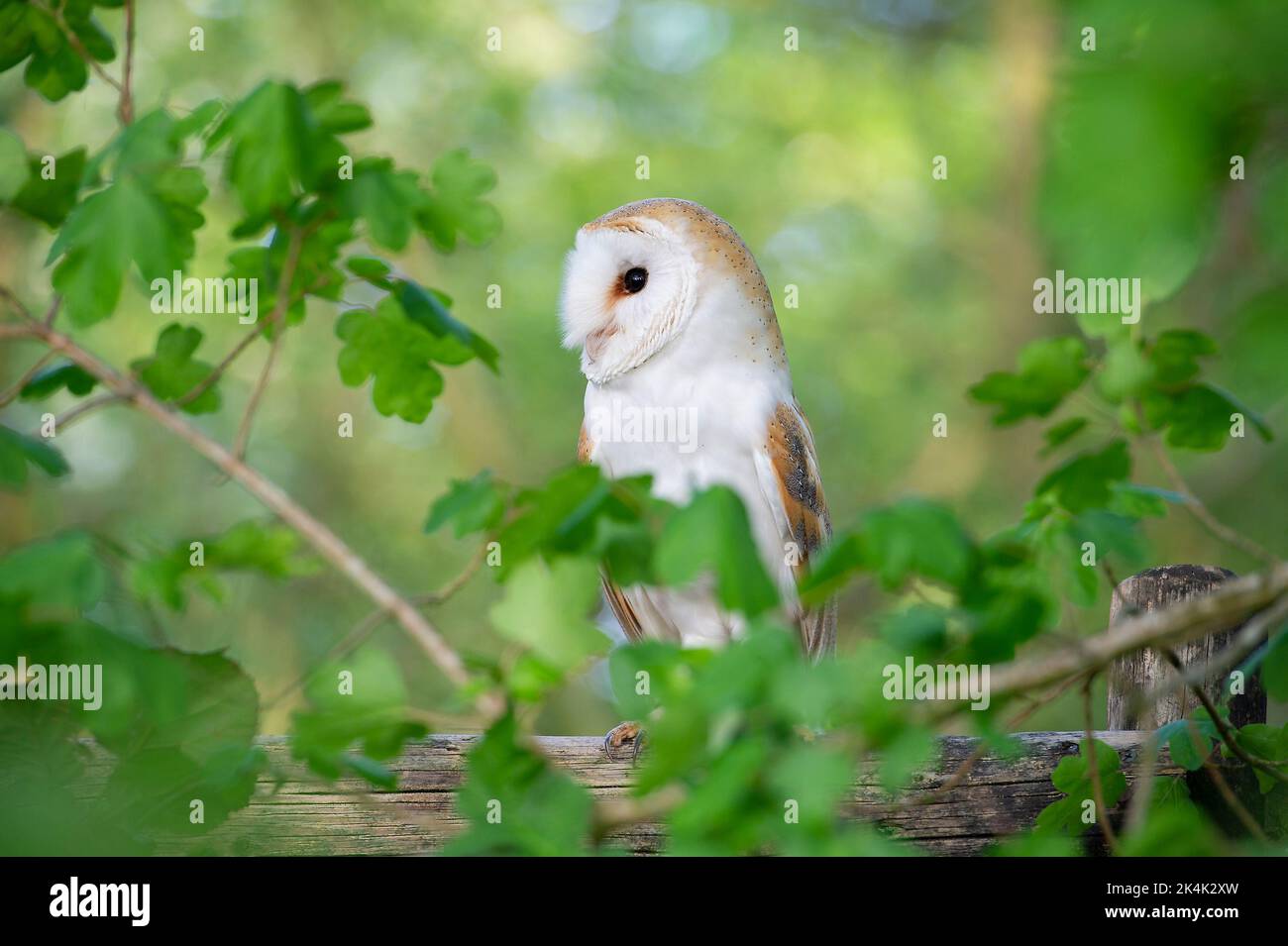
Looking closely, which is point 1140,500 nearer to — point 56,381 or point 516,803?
point 516,803

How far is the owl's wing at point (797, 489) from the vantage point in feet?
6.60

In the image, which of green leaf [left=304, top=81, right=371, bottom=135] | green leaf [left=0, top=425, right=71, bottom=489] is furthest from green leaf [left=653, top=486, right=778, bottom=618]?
green leaf [left=0, top=425, right=71, bottom=489]

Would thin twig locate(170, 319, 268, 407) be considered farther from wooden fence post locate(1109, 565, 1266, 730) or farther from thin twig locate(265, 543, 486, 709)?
Result: wooden fence post locate(1109, 565, 1266, 730)

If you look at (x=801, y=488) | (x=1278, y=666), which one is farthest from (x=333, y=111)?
(x=801, y=488)

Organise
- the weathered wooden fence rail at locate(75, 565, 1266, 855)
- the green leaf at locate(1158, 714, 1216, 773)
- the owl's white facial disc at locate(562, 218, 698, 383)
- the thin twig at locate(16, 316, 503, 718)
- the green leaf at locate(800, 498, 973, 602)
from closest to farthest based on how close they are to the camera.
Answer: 1. the green leaf at locate(800, 498, 973, 602)
2. the thin twig at locate(16, 316, 503, 718)
3. the green leaf at locate(1158, 714, 1216, 773)
4. the weathered wooden fence rail at locate(75, 565, 1266, 855)
5. the owl's white facial disc at locate(562, 218, 698, 383)

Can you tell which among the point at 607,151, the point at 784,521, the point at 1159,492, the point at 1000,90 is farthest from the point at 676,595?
the point at 607,151

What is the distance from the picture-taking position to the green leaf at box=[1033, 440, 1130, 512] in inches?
43.9

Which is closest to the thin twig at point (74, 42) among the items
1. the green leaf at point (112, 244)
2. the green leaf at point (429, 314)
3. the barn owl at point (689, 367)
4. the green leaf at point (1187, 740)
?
the green leaf at point (112, 244)

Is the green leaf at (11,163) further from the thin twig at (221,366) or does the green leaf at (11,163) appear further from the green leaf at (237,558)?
the green leaf at (237,558)

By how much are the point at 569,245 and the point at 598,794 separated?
18.3 ft

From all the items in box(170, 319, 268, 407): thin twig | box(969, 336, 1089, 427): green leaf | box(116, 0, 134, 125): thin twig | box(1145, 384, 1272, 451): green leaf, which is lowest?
box(1145, 384, 1272, 451): green leaf

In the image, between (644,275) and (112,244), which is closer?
(112,244)

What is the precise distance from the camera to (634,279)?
196 centimetres

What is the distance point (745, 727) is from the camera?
73 cm
